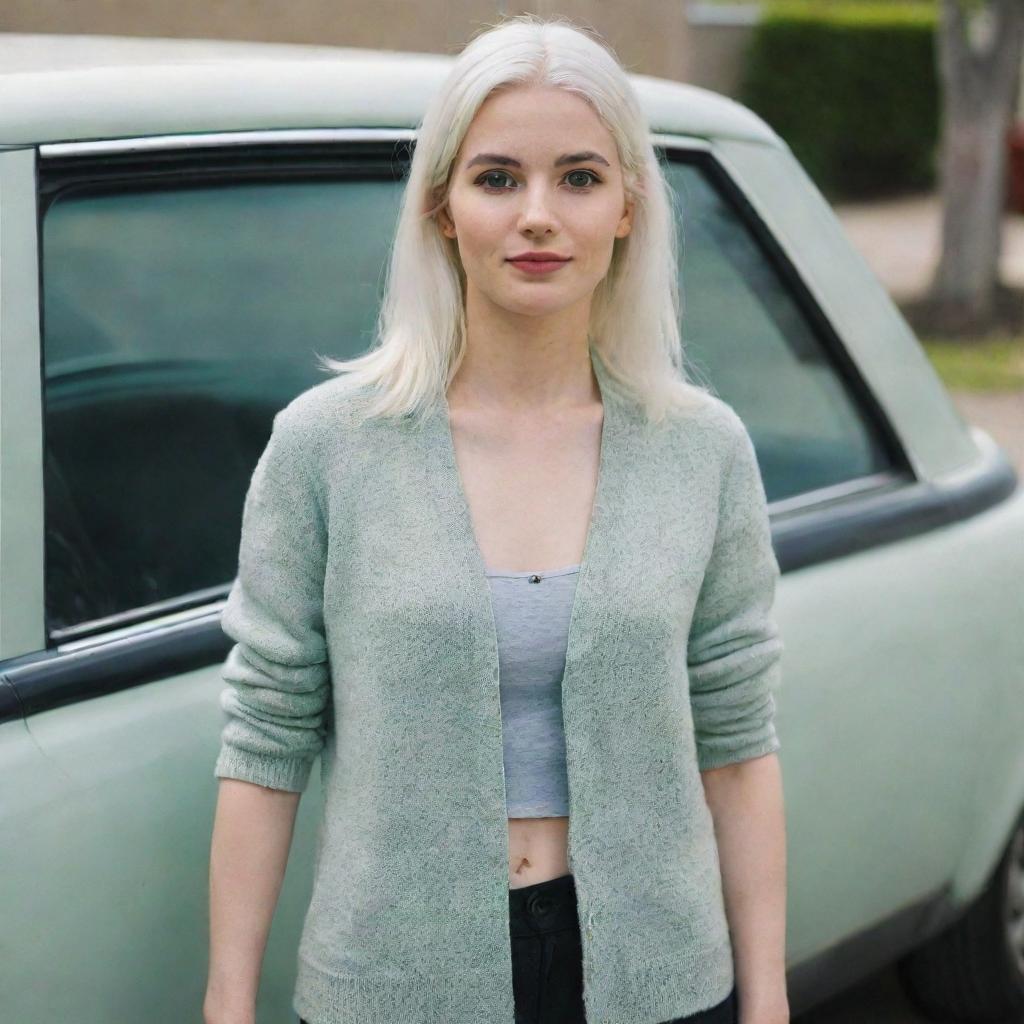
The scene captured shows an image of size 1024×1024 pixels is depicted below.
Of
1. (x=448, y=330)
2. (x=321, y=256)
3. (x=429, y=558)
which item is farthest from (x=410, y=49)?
(x=429, y=558)

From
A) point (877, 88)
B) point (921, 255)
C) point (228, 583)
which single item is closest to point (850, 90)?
point (877, 88)

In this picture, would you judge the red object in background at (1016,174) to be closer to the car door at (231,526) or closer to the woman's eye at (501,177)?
the car door at (231,526)

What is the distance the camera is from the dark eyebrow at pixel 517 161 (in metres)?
1.67

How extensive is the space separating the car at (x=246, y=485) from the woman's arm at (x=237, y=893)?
0.38 ft

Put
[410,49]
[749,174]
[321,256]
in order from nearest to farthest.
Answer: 1. [321,256]
2. [749,174]
3. [410,49]

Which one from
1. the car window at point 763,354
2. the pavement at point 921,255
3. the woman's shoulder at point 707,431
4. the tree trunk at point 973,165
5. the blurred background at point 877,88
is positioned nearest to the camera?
the woman's shoulder at point 707,431

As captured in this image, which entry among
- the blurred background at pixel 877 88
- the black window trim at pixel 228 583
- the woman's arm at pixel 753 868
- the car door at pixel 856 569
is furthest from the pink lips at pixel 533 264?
the blurred background at pixel 877 88

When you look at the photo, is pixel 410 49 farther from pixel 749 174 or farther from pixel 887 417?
pixel 887 417

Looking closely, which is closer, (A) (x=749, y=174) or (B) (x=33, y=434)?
(B) (x=33, y=434)

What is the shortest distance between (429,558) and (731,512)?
36cm

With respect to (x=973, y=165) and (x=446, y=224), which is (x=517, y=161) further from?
(x=973, y=165)

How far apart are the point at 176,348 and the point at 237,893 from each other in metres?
0.75

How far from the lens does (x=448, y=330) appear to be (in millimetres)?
1775

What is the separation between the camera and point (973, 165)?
11.8m
